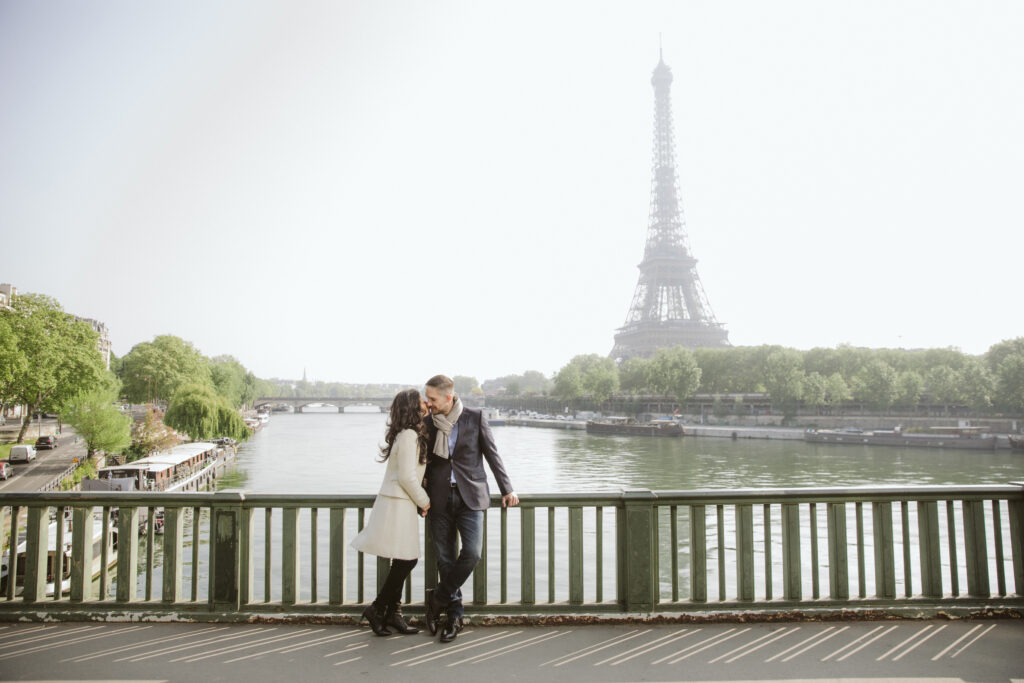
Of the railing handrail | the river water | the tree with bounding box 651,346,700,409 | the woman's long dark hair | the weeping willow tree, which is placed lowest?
the river water

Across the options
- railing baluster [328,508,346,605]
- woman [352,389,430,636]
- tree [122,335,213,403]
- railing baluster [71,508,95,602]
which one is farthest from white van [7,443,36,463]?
woman [352,389,430,636]

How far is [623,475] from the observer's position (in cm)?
3734

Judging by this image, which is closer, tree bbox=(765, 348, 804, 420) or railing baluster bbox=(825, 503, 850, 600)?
railing baluster bbox=(825, 503, 850, 600)

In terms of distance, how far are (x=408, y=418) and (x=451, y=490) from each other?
0.63m

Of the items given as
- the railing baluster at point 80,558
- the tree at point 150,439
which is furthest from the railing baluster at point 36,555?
the tree at point 150,439

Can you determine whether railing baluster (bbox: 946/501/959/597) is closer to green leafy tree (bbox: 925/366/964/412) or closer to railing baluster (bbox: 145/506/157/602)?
railing baluster (bbox: 145/506/157/602)

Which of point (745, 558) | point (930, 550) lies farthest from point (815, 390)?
point (745, 558)

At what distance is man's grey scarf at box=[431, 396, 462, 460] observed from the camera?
4.88 metres

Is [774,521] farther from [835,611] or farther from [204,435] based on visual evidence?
[204,435]

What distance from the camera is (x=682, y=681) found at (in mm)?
4164

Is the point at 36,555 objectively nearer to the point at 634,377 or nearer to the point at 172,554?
the point at 172,554

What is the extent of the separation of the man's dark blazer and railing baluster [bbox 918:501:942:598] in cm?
319

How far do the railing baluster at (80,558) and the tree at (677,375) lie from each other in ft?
282

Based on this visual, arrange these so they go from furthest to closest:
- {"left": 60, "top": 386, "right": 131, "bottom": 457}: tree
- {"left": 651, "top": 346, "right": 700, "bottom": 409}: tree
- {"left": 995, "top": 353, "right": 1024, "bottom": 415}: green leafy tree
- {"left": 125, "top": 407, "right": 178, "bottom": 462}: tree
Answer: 1. {"left": 651, "top": 346, "right": 700, "bottom": 409}: tree
2. {"left": 995, "top": 353, "right": 1024, "bottom": 415}: green leafy tree
3. {"left": 125, "top": 407, "right": 178, "bottom": 462}: tree
4. {"left": 60, "top": 386, "right": 131, "bottom": 457}: tree
